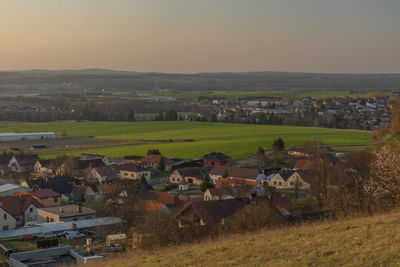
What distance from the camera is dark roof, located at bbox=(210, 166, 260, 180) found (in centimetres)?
4594

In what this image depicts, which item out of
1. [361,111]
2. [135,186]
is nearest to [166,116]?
[361,111]

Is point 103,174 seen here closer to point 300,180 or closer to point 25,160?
point 25,160

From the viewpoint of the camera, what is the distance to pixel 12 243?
2439 cm

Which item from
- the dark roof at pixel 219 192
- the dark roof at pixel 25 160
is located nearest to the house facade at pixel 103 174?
the dark roof at pixel 25 160

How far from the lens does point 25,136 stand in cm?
8094

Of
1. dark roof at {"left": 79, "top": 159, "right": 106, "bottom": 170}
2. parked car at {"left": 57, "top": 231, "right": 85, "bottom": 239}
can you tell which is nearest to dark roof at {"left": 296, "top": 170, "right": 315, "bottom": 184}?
dark roof at {"left": 79, "top": 159, "right": 106, "bottom": 170}

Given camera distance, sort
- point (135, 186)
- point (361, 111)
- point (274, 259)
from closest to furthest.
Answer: point (274, 259), point (135, 186), point (361, 111)

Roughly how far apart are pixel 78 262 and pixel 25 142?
64.7 m

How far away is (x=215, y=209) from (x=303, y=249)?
42.0 ft

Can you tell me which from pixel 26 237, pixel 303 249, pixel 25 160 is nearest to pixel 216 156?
pixel 25 160

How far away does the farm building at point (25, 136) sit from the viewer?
7956cm

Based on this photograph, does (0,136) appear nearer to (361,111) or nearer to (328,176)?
(328,176)

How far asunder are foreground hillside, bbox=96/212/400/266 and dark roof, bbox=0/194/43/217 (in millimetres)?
18632

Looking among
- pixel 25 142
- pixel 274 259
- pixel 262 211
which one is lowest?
pixel 25 142
